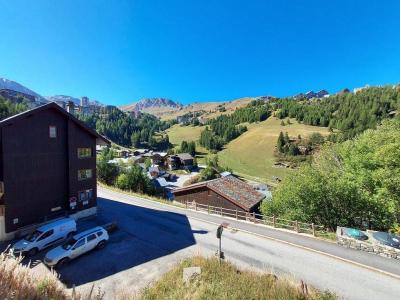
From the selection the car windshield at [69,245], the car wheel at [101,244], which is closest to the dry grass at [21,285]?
the car windshield at [69,245]

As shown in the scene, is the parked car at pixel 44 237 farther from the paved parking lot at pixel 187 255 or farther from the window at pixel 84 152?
the window at pixel 84 152

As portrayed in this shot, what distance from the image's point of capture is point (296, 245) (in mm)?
18859

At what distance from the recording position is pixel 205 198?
1475 inches

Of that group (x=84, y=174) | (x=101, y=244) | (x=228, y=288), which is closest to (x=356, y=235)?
(x=228, y=288)

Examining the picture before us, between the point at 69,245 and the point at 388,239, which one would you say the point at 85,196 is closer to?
the point at 69,245

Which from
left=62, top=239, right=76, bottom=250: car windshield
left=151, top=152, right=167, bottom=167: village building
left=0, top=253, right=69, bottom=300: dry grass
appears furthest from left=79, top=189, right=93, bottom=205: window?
left=151, top=152, right=167, bottom=167: village building

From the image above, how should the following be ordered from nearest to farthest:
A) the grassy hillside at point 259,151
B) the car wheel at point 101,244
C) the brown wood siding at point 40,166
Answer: the car wheel at point 101,244 → the brown wood siding at point 40,166 → the grassy hillside at point 259,151

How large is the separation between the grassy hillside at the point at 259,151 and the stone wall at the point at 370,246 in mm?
76175

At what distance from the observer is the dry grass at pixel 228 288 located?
337 inches

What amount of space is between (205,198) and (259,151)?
333 ft

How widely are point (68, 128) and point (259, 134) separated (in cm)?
14414

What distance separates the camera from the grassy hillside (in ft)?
353

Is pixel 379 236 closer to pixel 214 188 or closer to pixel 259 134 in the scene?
pixel 214 188

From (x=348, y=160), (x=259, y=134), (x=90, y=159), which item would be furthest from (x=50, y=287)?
(x=259, y=134)
